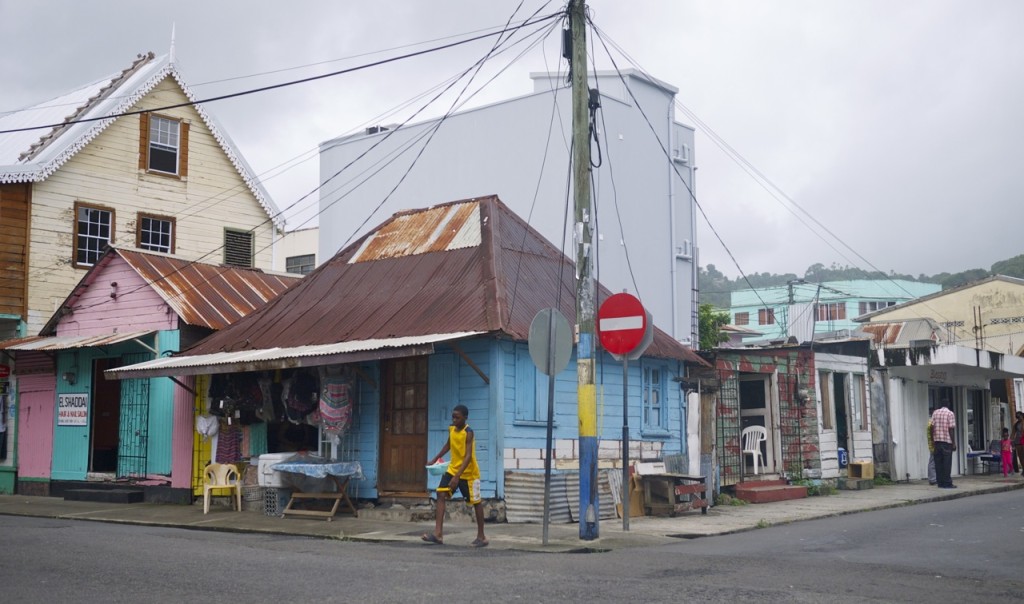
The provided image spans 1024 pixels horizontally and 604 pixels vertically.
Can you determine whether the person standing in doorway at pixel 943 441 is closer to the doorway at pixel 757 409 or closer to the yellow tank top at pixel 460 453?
the doorway at pixel 757 409

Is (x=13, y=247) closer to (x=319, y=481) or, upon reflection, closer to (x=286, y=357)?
(x=319, y=481)

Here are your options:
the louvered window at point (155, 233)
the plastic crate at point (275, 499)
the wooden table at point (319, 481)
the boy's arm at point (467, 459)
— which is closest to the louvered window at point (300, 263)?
the louvered window at point (155, 233)

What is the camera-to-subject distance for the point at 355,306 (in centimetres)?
1653

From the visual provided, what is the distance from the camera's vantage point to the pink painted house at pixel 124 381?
18453mm

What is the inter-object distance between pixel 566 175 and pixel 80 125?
1441cm

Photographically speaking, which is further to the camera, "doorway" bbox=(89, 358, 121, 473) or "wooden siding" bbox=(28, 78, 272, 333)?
"wooden siding" bbox=(28, 78, 272, 333)

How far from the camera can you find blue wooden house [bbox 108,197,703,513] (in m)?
14.4

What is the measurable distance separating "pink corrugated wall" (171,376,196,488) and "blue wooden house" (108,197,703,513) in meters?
1.23

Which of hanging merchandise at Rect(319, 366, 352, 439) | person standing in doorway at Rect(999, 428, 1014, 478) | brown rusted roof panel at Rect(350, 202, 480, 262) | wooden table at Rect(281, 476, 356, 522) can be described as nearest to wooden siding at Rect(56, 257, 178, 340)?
brown rusted roof panel at Rect(350, 202, 480, 262)

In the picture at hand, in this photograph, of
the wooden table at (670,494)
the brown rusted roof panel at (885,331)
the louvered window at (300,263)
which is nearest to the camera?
the wooden table at (670,494)

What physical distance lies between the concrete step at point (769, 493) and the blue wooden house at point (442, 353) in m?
1.40

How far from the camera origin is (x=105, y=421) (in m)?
21.3

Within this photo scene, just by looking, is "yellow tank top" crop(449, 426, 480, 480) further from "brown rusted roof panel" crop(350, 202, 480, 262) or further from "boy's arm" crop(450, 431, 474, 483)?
"brown rusted roof panel" crop(350, 202, 480, 262)

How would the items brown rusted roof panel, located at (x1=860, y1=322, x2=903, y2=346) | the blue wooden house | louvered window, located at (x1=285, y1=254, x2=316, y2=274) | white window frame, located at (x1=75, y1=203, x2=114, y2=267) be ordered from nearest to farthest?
the blue wooden house → white window frame, located at (x1=75, y1=203, x2=114, y2=267) → brown rusted roof panel, located at (x1=860, y1=322, x2=903, y2=346) → louvered window, located at (x1=285, y1=254, x2=316, y2=274)
